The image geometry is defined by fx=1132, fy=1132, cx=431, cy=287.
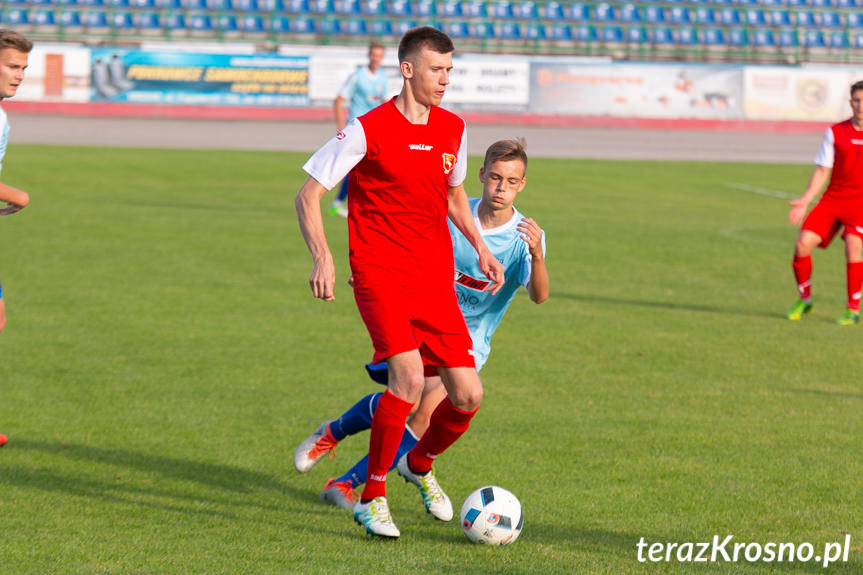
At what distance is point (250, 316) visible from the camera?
9117 mm

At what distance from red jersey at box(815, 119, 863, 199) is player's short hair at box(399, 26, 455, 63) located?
593 cm

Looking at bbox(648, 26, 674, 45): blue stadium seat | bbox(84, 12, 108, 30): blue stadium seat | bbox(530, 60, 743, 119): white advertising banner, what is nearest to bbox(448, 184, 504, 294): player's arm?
bbox(530, 60, 743, 119): white advertising banner

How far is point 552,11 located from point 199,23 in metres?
11.7

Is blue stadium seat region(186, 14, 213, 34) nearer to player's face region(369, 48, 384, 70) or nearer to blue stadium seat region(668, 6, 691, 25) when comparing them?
blue stadium seat region(668, 6, 691, 25)

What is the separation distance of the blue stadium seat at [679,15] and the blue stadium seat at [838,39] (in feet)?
15.9

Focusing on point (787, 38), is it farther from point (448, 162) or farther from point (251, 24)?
point (448, 162)

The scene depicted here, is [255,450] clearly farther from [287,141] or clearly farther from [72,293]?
[287,141]

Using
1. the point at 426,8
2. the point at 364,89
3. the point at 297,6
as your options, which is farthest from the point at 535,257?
the point at 426,8

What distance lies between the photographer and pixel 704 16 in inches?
1527

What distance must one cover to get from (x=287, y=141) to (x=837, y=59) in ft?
66.7

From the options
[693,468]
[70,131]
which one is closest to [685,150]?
[70,131]

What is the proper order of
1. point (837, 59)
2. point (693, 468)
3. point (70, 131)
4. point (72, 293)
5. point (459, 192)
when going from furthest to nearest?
1. point (837, 59)
2. point (70, 131)
3. point (72, 293)
4. point (693, 468)
5. point (459, 192)

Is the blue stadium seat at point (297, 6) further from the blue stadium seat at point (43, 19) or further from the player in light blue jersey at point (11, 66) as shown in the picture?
the player in light blue jersey at point (11, 66)

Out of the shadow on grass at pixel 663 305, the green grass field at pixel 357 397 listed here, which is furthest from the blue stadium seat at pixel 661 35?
the shadow on grass at pixel 663 305
